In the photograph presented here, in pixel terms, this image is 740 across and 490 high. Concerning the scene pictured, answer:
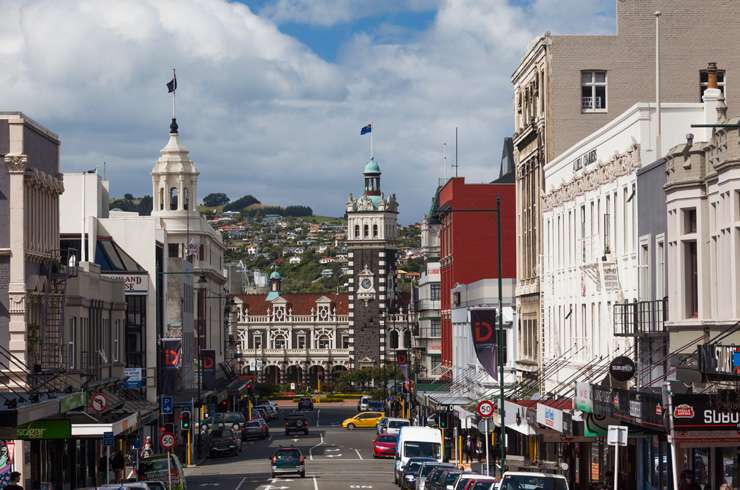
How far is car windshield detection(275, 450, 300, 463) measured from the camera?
61094 millimetres

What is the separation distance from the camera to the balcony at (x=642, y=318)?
40281 millimetres

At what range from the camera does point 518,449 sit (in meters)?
68.8

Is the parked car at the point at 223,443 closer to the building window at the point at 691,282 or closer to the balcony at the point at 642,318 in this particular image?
the balcony at the point at 642,318

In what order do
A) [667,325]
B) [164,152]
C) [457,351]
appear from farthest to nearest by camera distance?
[164,152]
[457,351]
[667,325]

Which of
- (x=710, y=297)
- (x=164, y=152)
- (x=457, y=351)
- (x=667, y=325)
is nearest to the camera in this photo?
(x=710, y=297)

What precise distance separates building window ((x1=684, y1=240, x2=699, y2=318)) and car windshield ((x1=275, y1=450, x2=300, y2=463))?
27.3 m

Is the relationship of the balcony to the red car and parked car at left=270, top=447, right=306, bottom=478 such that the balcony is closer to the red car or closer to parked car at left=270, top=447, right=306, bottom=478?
parked car at left=270, top=447, right=306, bottom=478

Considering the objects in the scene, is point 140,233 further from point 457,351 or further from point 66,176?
point 457,351

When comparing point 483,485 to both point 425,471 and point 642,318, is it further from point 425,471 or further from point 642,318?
point 425,471

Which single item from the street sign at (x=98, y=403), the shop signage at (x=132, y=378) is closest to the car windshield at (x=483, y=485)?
the street sign at (x=98, y=403)

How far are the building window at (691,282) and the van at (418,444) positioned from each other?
22994 millimetres

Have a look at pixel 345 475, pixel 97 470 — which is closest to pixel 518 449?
pixel 345 475

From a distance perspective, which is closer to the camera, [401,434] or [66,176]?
[401,434]

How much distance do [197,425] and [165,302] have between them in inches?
402
